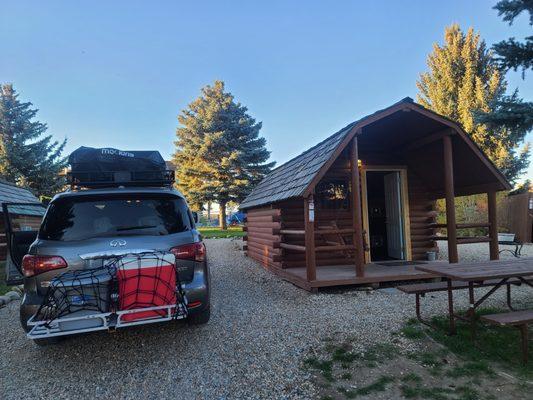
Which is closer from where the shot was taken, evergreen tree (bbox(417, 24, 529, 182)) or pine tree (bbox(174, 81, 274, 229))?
evergreen tree (bbox(417, 24, 529, 182))

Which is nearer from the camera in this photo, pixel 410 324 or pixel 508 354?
pixel 508 354

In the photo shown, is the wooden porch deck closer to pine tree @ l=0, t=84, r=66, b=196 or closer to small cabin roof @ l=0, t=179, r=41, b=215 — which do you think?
small cabin roof @ l=0, t=179, r=41, b=215

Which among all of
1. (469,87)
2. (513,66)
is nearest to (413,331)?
(513,66)

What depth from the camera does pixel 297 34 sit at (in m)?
12.8

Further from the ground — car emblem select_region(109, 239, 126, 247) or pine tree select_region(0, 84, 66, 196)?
pine tree select_region(0, 84, 66, 196)

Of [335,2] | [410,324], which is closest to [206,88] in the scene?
[335,2]

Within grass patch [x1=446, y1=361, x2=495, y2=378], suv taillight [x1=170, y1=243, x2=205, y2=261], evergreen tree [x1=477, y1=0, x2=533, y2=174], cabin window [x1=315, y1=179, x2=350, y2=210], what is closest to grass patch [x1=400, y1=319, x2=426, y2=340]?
grass patch [x1=446, y1=361, x2=495, y2=378]

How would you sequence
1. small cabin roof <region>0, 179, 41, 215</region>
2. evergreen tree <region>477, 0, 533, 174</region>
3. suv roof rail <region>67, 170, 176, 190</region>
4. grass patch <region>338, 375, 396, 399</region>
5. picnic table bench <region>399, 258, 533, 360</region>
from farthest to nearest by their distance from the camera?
small cabin roof <region>0, 179, 41, 215</region> → evergreen tree <region>477, 0, 533, 174</region> → suv roof rail <region>67, 170, 176, 190</region> → picnic table bench <region>399, 258, 533, 360</region> → grass patch <region>338, 375, 396, 399</region>

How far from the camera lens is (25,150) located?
1984cm

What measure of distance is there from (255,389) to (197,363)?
0.83 metres

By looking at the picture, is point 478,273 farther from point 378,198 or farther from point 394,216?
point 378,198

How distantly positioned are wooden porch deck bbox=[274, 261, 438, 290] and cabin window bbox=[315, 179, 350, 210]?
159 cm

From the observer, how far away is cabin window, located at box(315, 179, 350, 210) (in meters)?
8.41

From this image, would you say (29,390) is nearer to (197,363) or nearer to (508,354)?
(197,363)
